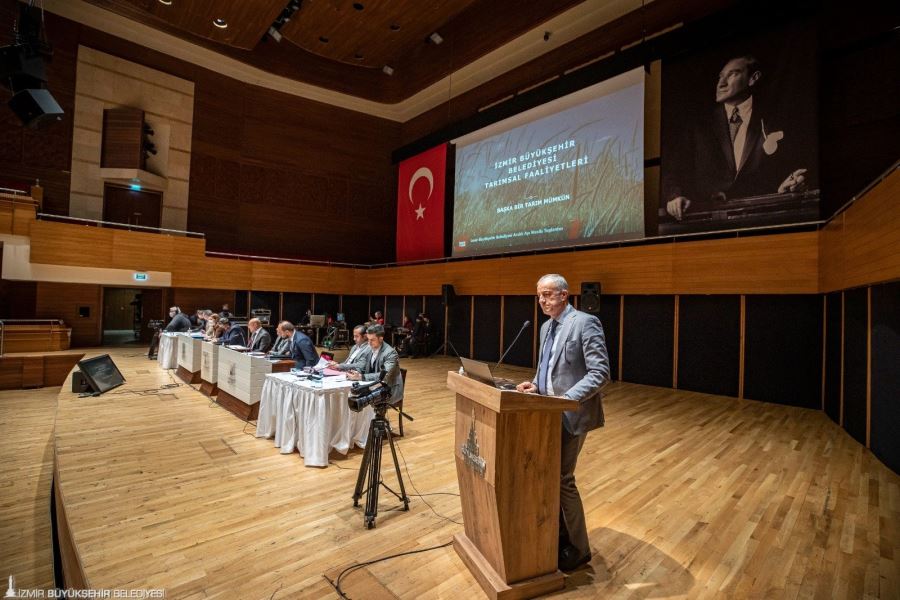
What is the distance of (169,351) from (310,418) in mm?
5858

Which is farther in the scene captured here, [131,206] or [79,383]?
[131,206]

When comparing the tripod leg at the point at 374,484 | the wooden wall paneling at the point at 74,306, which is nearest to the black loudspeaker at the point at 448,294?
the tripod leg at the point at 374,484

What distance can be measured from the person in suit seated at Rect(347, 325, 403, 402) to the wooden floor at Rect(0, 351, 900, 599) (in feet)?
2.21

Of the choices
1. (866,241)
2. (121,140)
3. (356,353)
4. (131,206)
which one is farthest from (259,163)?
(866,241)

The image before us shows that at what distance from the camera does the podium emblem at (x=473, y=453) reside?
191cm

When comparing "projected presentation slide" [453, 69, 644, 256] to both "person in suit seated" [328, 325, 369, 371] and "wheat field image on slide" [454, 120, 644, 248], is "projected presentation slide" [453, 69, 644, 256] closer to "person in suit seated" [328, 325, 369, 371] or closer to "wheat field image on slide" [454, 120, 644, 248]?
"wheat field image on slide" [454, 120, 644, 248]

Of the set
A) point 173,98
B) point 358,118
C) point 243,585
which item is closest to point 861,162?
point 243,585

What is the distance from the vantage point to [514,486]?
1.83m

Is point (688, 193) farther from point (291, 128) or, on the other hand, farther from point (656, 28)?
point (291, 128)

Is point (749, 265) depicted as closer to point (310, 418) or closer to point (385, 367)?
point (385, 367)

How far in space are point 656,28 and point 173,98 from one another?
12.5m

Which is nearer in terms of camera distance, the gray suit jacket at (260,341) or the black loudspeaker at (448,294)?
the gray suit jacket at (260,341)

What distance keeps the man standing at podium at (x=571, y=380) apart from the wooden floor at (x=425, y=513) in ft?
0.62

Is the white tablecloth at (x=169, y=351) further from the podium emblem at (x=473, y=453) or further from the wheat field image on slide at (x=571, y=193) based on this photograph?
the podium emblem at (x=473, y=453)
